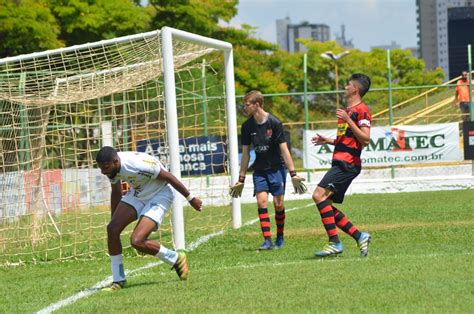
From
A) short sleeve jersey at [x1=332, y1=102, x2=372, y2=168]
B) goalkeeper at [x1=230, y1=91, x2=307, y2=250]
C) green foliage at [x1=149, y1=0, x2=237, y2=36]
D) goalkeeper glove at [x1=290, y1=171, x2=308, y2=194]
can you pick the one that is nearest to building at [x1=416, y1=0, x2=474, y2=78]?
green foliage at [x1=149, y1=0, x2=237, y2=36]

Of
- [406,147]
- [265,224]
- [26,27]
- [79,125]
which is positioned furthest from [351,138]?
[26,27]

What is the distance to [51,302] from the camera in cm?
928

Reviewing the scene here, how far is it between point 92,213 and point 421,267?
313 inches

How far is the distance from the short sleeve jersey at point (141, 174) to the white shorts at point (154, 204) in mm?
40

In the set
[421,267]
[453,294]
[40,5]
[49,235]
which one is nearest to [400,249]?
[421,267]

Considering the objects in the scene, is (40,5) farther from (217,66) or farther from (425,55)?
(425,55)

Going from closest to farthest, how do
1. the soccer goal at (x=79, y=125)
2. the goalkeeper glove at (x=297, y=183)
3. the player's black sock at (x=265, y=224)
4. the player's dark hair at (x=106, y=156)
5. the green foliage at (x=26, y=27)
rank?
1. the player's dark hair at (x=106, y=156)
2. the goalkeeper glove at (x=297, y=183)
3. the player's black sock at (x=265, y=224)
4. the soccer goal at (x=79, y=125)
5. the green foliage at (x=26, y=27)

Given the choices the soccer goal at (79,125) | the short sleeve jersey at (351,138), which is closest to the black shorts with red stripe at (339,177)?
the short sleeve jersey at (351,138)

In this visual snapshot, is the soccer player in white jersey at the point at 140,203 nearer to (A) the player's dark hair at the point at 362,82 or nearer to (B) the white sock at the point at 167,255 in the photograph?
(B) the white sock at the point at 167,255

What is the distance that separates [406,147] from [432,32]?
88.2 m

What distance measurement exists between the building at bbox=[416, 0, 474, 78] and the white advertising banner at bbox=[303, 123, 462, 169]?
68613 mm

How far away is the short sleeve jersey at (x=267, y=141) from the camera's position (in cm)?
1288

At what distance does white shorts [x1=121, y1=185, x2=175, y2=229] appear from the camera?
32.6ft

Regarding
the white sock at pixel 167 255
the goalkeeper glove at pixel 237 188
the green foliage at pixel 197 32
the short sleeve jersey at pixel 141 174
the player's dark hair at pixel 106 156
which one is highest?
the green foliage at pixel 197 32
